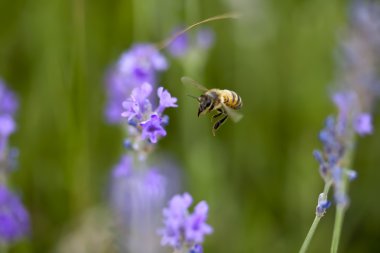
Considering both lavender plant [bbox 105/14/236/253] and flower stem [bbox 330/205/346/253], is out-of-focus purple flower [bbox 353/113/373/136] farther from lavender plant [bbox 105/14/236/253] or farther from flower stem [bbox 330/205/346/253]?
lavender plant [bbox 105/14/236/253]

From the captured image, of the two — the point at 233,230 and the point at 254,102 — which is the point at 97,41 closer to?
the point at 254,102

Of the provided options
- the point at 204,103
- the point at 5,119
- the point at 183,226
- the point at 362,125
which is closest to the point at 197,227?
the point at 183,226

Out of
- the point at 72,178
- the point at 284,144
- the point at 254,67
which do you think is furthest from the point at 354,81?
the point at 72,178

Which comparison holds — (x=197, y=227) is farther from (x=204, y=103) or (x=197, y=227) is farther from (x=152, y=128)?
(x=204, y=103)

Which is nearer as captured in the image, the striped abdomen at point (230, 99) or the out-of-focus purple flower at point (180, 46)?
the striped abdomen at point (230, 99)

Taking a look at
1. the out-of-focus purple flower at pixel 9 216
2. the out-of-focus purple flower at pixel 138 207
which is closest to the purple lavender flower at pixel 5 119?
the out-of-focus purple flower at pixel 9 216

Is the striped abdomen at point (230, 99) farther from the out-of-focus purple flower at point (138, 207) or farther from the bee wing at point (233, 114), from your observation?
the out-of-focus purple flower at point (138, 207)
